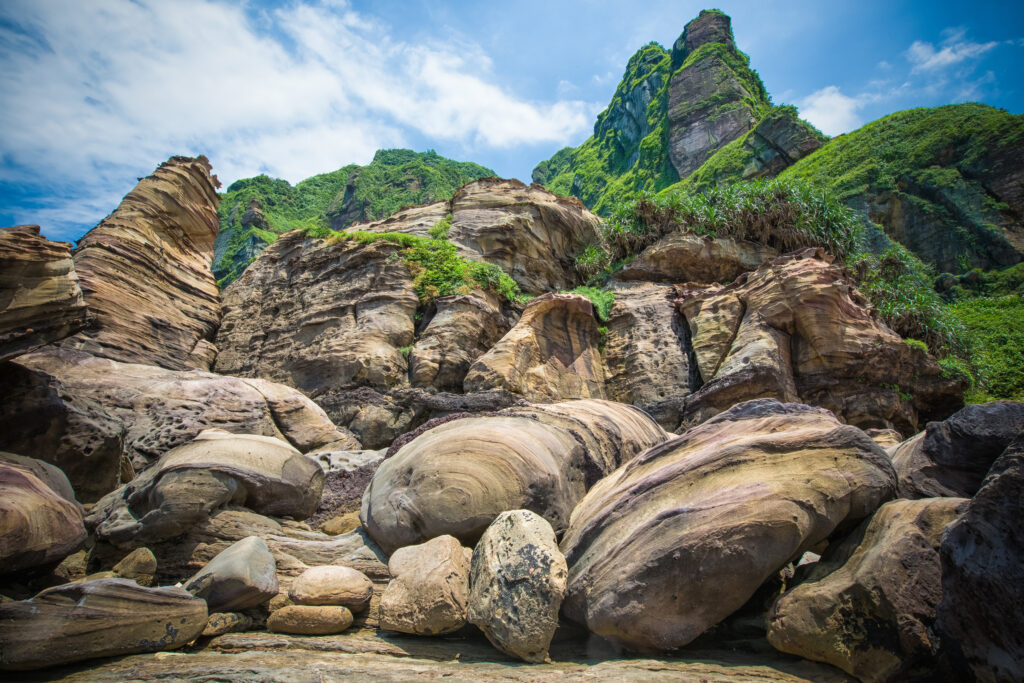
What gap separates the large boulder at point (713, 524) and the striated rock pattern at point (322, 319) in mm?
7993

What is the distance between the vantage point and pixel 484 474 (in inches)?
173

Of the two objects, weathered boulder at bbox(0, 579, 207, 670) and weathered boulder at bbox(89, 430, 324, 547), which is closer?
weathered boulder at bbox(0, 579, 207, 670)

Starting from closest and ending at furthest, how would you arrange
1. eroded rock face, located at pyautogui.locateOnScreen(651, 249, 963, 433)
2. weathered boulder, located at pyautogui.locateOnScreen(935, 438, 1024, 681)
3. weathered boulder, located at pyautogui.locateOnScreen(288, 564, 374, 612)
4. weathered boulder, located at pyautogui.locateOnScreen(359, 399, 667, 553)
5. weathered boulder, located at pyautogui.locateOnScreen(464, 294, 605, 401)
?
weathered boulder, located at pyautogui.locateOnScreen(935, 438, 1024, 681) → weathered boulder, located at pyautogui.locateOnScreen(288, 564, 374, 612) → weathered boulder, located at pyautogui.locateOnScreen(359, 399, 667, 553) → eroded rock face, located at pyautogui.locateOnScreen(651, 249, 963, 433) → weathered boulder, located at pyautogui.locateOnScreen(464, 294, 605, 401)

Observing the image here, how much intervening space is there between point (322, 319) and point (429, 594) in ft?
32.8

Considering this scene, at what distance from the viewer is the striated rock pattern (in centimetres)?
1121

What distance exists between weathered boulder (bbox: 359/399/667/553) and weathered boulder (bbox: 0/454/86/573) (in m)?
2.38

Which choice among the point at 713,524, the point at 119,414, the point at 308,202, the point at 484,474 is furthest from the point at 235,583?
the point at 308,202

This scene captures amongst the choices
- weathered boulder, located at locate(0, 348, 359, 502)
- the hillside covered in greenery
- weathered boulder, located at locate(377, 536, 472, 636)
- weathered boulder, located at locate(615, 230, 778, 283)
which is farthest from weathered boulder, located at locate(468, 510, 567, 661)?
the hillside covered in greenery

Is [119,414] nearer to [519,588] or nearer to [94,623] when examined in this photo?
[94,623]

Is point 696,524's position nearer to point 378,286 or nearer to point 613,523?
point 613,523

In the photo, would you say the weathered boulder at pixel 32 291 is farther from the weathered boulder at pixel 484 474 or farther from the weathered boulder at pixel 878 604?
the weathered boulder at pixel 878 604

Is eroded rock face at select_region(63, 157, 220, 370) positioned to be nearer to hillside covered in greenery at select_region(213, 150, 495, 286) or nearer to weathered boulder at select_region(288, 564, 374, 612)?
weathered boulder at select_region(288, 564, 374, 612)

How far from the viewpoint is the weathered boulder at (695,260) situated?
1337 cm

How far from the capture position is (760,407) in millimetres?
4465
